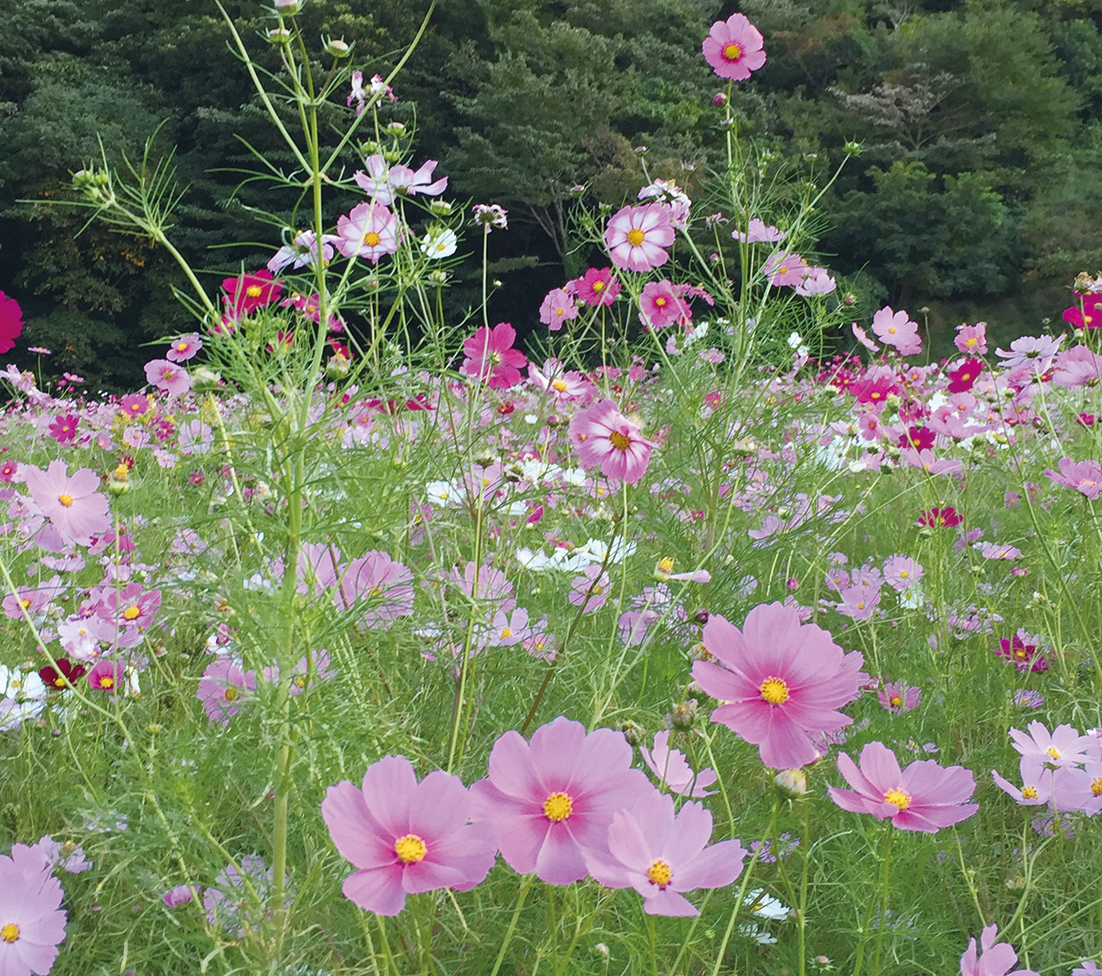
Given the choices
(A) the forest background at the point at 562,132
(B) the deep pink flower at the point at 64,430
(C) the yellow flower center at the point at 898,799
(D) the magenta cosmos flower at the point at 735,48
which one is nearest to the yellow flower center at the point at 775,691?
(C) the yellow flower center at the point at 898,799

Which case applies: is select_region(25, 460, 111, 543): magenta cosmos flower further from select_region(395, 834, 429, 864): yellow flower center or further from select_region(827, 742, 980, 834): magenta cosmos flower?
select_region(827, 742, 980, 834): magenta cosmos flower

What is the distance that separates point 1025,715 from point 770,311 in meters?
0.75

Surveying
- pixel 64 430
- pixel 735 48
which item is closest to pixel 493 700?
pixel 735 48

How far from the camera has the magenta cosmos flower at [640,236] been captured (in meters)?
1.26

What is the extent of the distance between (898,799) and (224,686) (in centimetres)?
52

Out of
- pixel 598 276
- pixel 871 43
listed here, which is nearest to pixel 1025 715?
pixel 598 276

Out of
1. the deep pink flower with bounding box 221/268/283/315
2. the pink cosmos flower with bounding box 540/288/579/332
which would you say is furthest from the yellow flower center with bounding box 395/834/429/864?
the pink cosmos flower with bounding box 540/288/579/332

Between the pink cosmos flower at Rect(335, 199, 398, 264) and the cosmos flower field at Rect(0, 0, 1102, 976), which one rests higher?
the pink cosmos flower at Rect(335, 199, 398, 264)

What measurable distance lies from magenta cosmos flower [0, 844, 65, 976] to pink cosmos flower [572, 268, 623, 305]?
3.64 ft

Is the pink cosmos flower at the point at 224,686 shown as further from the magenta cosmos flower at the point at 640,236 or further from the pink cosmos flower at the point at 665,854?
the magenta cosmos flower at the point at 640,236

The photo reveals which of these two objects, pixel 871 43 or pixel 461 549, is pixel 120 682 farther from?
pixel 871 43

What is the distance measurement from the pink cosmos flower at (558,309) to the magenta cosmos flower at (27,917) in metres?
1.16

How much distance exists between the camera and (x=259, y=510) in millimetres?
721

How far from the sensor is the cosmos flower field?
46 cm
